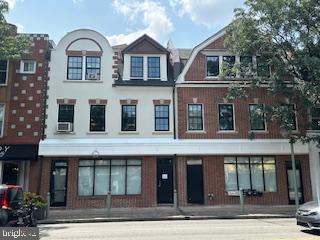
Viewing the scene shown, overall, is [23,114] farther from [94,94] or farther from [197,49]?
[197,49]

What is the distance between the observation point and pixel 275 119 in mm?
20828

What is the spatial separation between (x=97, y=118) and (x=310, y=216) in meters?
14.2

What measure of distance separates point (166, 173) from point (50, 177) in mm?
6948

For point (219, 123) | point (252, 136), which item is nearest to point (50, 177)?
point (219, 123)

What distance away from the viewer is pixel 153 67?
78.2 ft

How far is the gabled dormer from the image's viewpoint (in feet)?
76.9

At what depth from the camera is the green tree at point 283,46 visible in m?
19.5

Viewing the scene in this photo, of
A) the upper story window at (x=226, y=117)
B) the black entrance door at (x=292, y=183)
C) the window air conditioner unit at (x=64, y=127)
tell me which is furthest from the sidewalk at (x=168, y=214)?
the upper story window at (x=226, y=117)

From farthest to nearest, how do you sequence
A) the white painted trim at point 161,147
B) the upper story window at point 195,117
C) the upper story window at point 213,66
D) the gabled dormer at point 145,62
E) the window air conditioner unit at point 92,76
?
the upper story window at point 213,66
the gabled dormer at point 145,62
the window air conditioner unit at point 92,76
the upper story window at point 195,117
the white painted trim at point 161,147

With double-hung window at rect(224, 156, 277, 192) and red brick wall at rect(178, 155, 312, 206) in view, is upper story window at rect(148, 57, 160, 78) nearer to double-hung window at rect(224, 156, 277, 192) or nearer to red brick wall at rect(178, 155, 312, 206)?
red brick wall at rect(178, 155, 312, 206)

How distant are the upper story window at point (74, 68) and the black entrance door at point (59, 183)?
17.8 ft

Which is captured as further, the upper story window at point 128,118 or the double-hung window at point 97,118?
the upper story window at point 128,118

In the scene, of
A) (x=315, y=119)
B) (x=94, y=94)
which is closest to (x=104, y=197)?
(x=94, y=94)

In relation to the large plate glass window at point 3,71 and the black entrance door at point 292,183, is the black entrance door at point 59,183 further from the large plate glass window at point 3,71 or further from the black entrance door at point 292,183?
the black entrance door at point 292,183
